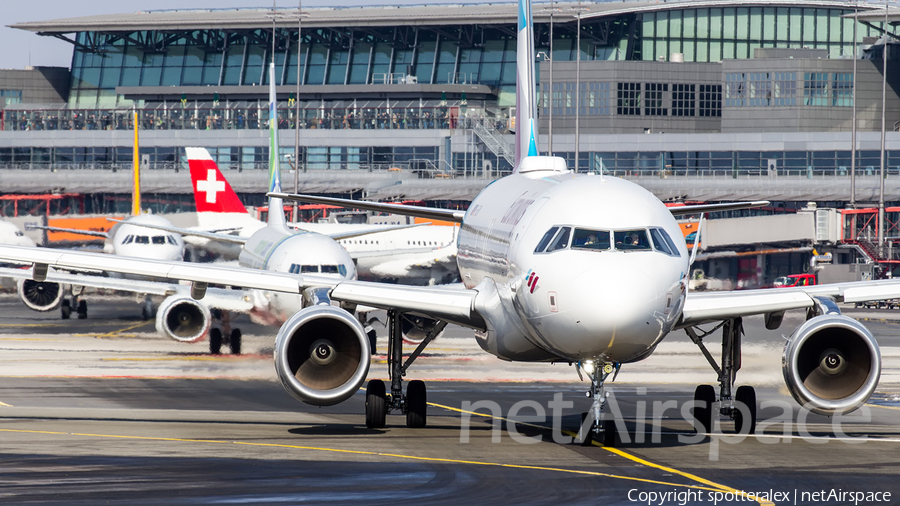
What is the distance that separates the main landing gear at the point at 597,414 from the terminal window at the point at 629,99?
3969 inches

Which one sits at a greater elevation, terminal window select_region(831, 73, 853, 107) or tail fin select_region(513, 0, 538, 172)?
terminal window select_region(831, 73, 853, 107)

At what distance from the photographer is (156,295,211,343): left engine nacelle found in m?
39.3

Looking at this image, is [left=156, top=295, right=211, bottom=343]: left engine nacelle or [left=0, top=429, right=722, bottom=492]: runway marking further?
[left=156, top=295, right=211, bottom=343]: left engine nacelle

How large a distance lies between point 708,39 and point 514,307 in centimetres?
11282

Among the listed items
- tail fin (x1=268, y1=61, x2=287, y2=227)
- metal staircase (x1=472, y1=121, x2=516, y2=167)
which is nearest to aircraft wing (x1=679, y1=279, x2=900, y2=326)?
tail fin (x1=268, y1=61, x2=287, y2=227)

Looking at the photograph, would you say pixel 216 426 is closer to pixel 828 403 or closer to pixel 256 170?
pixel 828 403

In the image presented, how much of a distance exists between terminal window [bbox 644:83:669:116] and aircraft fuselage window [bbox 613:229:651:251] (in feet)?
338

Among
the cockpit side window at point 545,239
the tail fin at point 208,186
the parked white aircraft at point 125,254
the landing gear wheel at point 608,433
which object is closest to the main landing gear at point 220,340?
the parked white aircraft at point 125,254

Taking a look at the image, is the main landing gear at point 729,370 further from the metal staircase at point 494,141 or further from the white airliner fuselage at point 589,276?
the metal staircase at point 494,141

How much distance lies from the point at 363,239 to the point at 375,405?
6075cm

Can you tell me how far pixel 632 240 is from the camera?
17500 millimetres

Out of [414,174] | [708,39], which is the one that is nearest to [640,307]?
[414,174]

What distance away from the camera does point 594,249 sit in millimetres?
17328

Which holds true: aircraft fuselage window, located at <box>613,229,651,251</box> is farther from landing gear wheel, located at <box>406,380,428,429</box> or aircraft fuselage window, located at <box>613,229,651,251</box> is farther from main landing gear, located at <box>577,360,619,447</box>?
landing gear wheel, located at <box>406,380,428,429</box>
